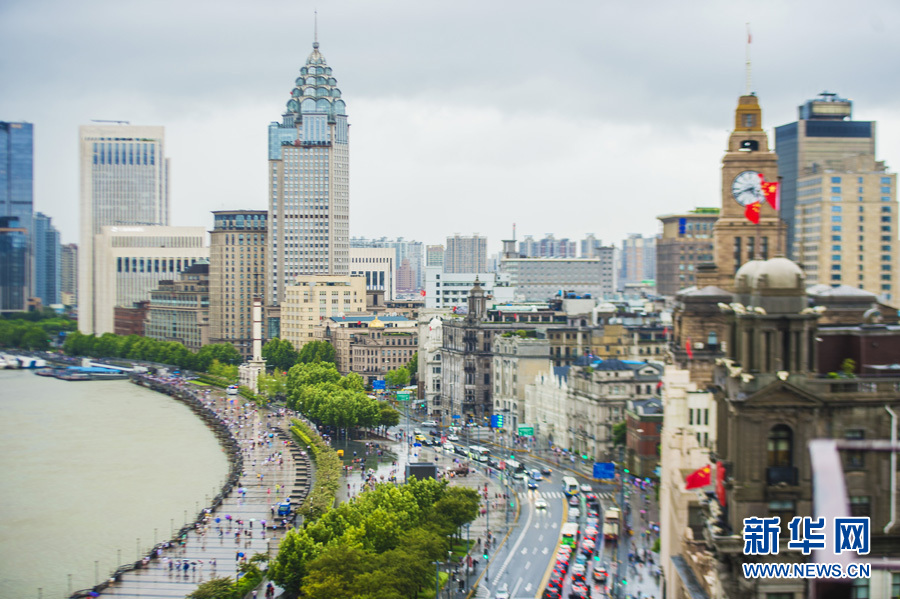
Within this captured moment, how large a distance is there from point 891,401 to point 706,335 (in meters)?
18.3

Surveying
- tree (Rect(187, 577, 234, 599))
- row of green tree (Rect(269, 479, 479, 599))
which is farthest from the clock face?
tree (Rect(187, 577, 234, 599))

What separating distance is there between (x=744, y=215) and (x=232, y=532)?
148 feet

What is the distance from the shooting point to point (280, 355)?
19362 centimetres

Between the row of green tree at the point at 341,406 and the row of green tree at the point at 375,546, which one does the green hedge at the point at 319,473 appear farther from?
the row of green tree at the point at 375,546

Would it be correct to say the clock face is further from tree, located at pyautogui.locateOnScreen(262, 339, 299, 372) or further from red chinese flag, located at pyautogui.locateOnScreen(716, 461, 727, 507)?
tree, located at pyautogui.locateOnScreen(262, 339, 299, 372)

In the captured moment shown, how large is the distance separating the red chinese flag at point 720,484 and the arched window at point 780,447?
1774mm

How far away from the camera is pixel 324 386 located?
137 meters

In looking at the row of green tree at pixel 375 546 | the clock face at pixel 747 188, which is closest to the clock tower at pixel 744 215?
the clock face at pixel 747 188

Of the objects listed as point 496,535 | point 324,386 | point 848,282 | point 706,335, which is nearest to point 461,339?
point 324,386

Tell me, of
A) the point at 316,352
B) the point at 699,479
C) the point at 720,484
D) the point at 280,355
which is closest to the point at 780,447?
the point at 720,484

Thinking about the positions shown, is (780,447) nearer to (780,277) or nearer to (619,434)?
(780,277)

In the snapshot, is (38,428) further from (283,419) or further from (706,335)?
(706,335)

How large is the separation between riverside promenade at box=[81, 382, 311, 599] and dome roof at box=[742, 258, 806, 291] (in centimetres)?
4370

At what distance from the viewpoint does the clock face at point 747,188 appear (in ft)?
179
